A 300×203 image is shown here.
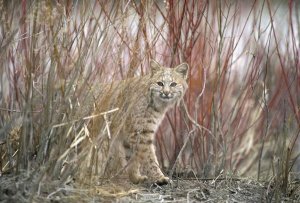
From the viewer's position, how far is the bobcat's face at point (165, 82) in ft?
16.1

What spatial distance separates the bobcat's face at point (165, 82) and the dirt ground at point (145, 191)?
2.30 feet

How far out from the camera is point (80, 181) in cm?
382

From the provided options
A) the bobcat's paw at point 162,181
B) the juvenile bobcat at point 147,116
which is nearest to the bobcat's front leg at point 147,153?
the juvenile bobcat at point 147,116

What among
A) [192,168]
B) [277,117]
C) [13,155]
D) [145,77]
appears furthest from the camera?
[277,117]

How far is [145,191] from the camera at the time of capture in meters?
4.35

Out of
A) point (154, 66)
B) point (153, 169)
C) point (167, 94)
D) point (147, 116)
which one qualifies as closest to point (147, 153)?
point (153, 169)

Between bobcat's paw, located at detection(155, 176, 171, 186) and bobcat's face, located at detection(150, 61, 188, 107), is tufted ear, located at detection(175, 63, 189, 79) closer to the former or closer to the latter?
bobcat's face, located at detection(150, 61, 188, 107)

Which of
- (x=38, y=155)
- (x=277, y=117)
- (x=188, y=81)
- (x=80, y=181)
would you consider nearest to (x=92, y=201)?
(x=80, y=181)

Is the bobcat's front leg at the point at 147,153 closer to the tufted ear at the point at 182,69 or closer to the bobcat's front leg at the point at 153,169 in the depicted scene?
the bobcat's front leg at the point at 153,169

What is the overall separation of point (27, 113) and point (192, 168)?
196 centimetres

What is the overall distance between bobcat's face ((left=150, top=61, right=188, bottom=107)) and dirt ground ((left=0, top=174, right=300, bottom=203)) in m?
0.70

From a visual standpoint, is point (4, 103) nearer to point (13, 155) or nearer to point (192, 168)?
point (13, 155)

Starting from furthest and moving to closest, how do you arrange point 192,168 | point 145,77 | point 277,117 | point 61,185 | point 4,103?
point 277,117 → point 192,168 → point 145,77 → point 4,103 → point 61,185

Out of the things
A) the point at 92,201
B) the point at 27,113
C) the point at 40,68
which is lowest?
the point at 92,201
